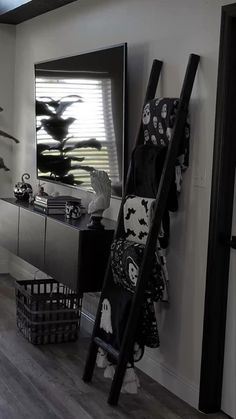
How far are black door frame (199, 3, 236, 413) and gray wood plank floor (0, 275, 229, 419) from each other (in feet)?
0.66

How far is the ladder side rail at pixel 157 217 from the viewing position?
308cm

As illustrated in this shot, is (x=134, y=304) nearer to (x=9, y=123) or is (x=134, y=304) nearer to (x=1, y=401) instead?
(x=1, y=401)

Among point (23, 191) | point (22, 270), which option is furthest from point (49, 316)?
point (22, 270)

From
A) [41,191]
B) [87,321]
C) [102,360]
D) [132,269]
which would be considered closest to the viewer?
[132,269]

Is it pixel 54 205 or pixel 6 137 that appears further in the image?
pixel 6 137

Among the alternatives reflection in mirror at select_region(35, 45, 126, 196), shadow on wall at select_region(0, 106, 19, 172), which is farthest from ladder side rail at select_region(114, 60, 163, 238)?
shadow on wall at select_region(0, 106, 19, 172)

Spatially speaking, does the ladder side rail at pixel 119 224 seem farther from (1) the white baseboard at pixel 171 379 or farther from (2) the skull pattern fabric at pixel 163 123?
(1) the white baseboard at pixel 171 379

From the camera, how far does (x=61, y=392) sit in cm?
326

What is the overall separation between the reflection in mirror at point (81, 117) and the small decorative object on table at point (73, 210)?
9.6 inches

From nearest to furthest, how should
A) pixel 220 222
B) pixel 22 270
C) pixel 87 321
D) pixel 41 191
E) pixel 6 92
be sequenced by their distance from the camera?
pixel 220 222, pixel 87 321, pixel 41 191, pixel 22 270, pixel 6 92

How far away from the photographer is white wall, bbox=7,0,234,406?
3.09 meters

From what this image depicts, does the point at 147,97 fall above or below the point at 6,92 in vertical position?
below

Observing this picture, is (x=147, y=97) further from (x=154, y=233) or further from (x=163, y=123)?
(x=154, y=233)

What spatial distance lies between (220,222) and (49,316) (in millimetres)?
1481
